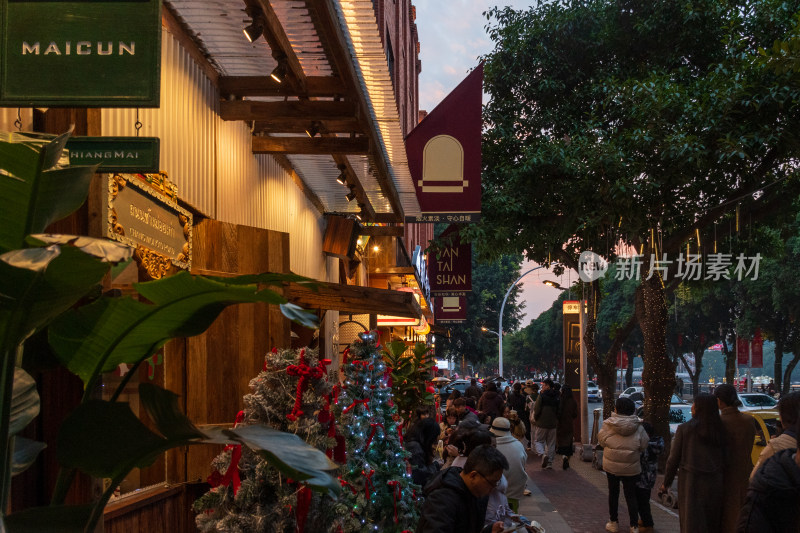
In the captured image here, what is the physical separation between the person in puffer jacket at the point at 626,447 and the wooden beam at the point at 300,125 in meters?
5.26

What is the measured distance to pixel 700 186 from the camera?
17.7 metres

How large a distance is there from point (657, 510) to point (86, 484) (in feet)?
35.5

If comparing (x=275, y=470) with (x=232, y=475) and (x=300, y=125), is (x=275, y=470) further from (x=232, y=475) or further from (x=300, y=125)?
(x=300, y=125)

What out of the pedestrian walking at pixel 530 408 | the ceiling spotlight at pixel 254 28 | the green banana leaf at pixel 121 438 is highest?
the ceiling spotlight at pixel 254 28

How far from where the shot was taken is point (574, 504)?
47.4ft

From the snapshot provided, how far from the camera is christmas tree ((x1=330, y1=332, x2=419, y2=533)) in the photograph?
6.95m

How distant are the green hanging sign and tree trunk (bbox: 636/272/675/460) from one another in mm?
15553

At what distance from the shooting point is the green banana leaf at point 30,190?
2.36m

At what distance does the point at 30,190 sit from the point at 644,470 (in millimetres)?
10433

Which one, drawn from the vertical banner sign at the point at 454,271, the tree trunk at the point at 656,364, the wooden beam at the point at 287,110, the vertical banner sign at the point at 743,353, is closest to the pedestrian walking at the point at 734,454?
the wooden beam at the point at 287,110

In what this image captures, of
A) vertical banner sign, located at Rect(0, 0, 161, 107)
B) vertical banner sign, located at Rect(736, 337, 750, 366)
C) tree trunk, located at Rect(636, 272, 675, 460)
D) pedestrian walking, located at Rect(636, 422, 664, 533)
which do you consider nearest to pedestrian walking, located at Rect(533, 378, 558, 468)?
tree trunk, located at Rect(636, 272, 675, 460)

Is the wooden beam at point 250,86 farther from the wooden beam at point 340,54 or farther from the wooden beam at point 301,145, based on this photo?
the wooden beam at point 301,145

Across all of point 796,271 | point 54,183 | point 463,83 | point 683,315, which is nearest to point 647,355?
point 463,83

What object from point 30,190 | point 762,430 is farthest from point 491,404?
point 30,190
